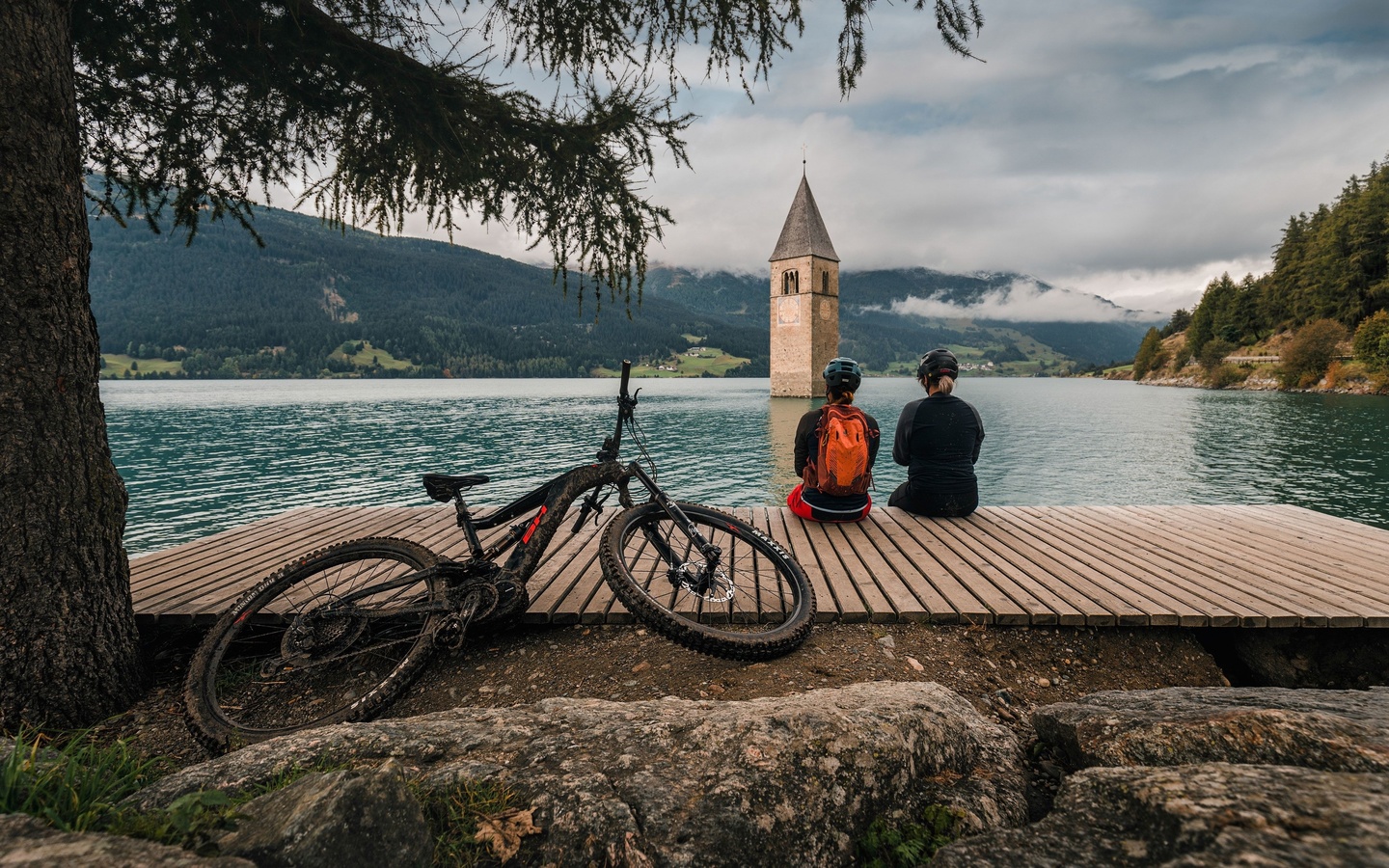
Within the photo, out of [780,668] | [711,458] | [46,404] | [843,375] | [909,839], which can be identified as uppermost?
[843,375]

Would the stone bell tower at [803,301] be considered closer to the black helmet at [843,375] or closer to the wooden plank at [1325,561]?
the wooden plank at [1325,561]

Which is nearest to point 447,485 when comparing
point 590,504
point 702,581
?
point 590,504

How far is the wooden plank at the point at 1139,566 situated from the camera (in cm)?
429

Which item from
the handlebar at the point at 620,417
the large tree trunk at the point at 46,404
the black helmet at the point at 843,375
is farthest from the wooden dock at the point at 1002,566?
the black helmet at the point at 843,375

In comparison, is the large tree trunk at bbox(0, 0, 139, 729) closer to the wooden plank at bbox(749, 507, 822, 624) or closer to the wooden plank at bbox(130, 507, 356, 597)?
the wooden plank at bbox(130, 507, 356, 597)

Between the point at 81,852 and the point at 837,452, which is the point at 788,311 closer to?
the point at 837,452

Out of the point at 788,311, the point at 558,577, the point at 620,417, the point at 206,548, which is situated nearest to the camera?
the point at 620,417

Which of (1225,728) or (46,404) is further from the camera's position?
(46,404)

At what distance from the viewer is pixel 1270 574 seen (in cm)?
511

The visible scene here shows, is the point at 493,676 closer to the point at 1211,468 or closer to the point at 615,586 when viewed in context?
the point at 615,586

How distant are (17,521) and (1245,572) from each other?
338 inches

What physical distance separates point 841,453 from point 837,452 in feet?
0.13

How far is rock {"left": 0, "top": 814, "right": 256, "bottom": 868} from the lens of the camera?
128 cm

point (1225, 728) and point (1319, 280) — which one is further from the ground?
point (1319, 280)
